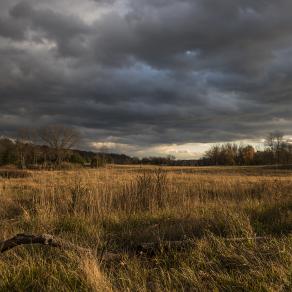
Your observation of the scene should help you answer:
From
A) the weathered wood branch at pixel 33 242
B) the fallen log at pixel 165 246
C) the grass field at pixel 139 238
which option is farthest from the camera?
the fallen log at pixel 165 246

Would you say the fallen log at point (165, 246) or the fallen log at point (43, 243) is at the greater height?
the fallen log at point (43, 243)

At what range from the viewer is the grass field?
442cm

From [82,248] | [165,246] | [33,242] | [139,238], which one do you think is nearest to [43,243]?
[33,242]

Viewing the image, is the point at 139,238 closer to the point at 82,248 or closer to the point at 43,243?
the point at 82,248

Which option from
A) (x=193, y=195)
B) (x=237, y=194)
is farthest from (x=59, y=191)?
(x=237, y=194)

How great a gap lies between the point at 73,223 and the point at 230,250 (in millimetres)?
3688

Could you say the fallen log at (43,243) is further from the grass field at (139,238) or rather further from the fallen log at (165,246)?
the fallen log at (165,246)

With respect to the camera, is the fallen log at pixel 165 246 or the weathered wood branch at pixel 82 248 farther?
the fallen log at pixel 165 246

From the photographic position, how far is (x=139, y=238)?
22.2ft

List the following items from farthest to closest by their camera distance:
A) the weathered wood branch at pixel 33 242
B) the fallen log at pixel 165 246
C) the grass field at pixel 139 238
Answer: the fallen log at pixel 165 246 → the weathered wood branch at pixel 33 242 → the grass field at pixel 139 238

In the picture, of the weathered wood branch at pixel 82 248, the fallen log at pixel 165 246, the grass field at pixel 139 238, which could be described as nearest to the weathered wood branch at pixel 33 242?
the weathered wood branch at pixel 82 248

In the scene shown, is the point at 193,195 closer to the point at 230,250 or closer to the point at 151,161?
the point at 151,161

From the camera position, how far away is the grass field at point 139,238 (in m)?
4.42

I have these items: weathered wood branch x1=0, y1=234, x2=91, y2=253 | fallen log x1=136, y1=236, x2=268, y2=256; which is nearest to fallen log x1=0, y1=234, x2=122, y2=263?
weathered wood branch x1=0, y1=234, x2=91, y2=253
